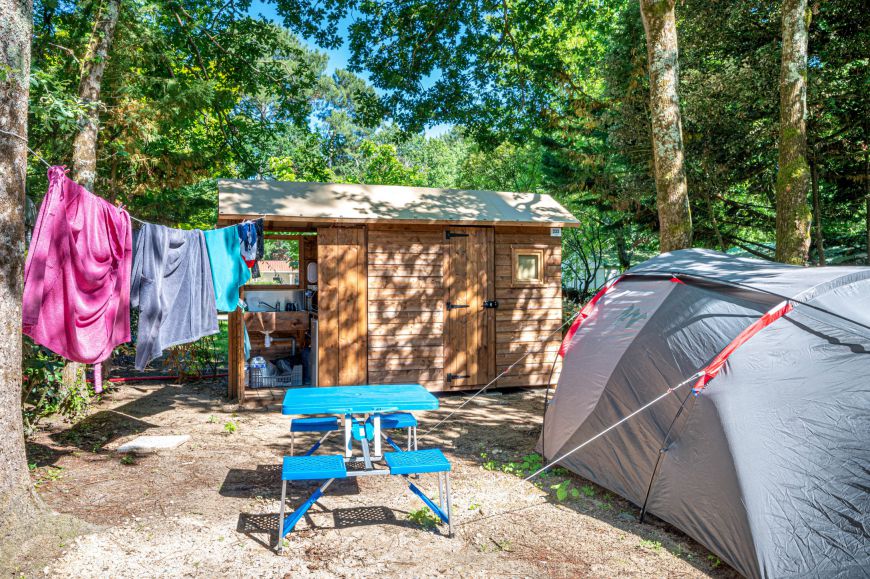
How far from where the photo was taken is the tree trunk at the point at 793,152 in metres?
6.04

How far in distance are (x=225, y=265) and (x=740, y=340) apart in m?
4.55

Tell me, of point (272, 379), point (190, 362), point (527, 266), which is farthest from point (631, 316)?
point (190, 362)

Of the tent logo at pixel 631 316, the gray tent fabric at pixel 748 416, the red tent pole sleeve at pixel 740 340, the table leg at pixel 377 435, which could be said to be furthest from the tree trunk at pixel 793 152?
the table leg at pixel 377 435

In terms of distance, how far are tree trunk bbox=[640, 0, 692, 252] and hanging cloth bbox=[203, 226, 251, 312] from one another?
430cm

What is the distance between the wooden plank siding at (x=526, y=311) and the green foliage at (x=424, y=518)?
4573 mm

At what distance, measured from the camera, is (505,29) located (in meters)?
10.4

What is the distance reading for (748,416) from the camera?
11.3 ft

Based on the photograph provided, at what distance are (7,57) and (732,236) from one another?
42.1 ft

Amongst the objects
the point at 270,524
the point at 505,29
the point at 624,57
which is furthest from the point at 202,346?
the point at 624,57

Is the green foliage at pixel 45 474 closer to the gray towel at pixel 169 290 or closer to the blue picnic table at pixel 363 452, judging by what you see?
the gray towel at pixel 169 290

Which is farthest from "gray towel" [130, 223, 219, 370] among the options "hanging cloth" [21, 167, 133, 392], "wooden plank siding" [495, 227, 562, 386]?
"wooden plank siding" [495, 227, 562, 386]

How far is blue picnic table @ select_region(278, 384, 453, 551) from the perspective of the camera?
3.62m

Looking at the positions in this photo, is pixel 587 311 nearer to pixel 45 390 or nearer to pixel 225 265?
pixel 225 265

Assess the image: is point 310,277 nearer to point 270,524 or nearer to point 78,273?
point 78,273
